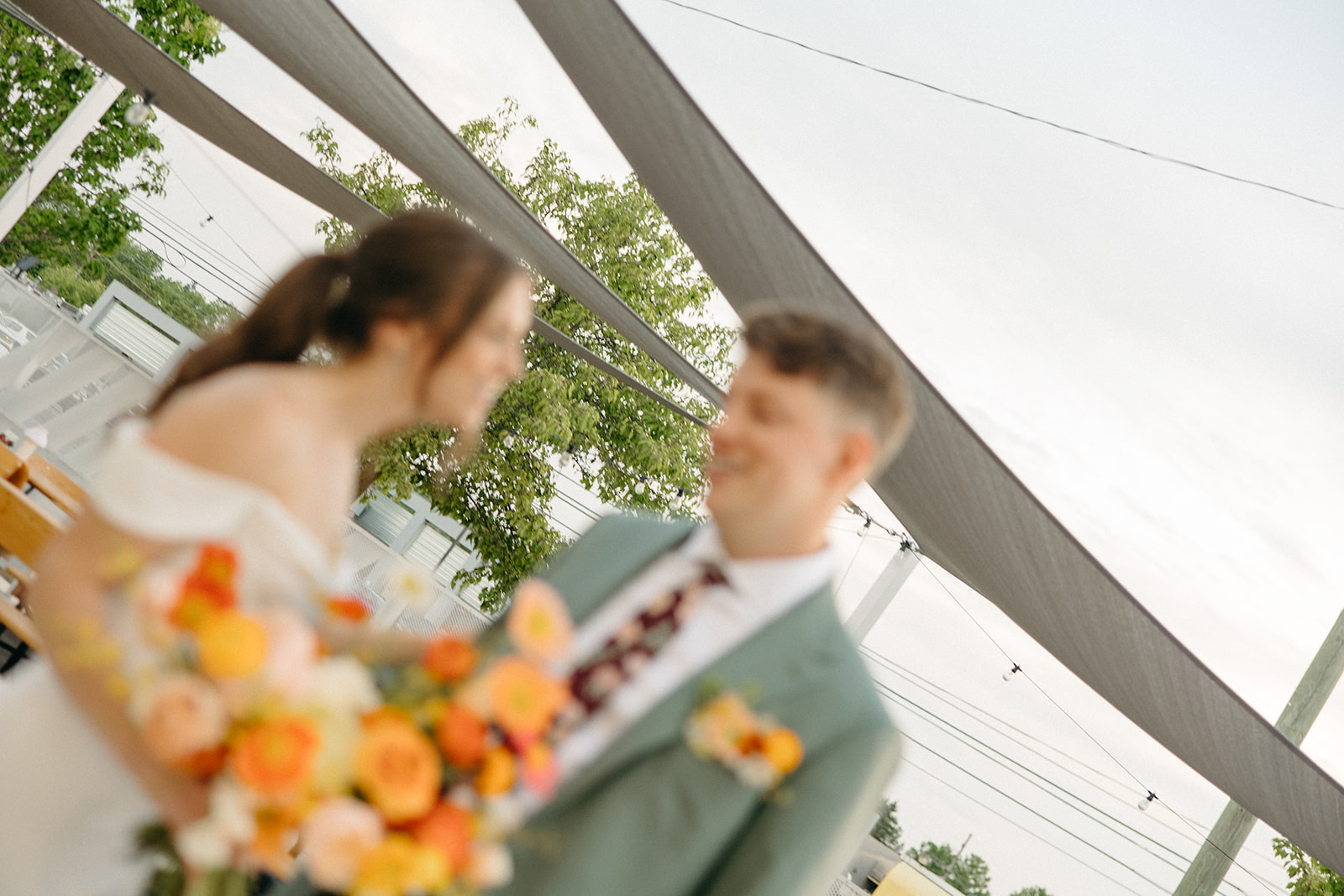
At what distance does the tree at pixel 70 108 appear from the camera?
10.8 meters

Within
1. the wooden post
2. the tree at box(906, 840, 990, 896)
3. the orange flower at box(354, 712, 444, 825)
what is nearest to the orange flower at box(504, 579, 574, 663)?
the orange flower at box(354, 712, 444, 825)

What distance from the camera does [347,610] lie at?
92cm

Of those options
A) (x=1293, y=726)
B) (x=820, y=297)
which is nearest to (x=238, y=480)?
(x=820, y=297)

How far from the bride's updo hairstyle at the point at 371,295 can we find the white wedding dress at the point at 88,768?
0.45ft

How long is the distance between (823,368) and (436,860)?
0.58 meters

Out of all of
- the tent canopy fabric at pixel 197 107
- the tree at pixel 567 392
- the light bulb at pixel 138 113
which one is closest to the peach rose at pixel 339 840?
the tent canopy fabric at pixel 197 107

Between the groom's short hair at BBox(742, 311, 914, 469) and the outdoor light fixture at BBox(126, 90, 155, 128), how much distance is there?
4304 millimetres

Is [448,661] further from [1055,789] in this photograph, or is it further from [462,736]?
[1055,789]

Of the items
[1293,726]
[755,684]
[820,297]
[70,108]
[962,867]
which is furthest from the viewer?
[962,867]

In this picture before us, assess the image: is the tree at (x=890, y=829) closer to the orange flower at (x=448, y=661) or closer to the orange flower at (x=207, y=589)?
the orange flower at (x=448, y=661)

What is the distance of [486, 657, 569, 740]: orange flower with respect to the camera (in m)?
0.80

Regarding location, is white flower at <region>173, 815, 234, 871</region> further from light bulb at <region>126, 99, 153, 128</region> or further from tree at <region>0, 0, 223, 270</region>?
tree at <region>0, 0, 223, 270</region>

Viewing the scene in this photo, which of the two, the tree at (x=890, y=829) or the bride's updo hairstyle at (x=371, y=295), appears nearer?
the bride's updo hairstyle at (x=371, y=295)

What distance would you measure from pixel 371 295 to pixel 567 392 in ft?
33.6
